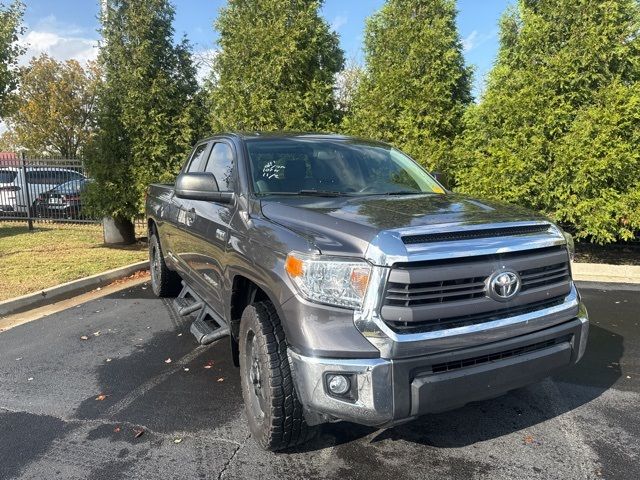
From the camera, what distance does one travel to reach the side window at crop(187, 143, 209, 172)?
5.02m

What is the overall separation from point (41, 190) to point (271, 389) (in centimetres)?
1305

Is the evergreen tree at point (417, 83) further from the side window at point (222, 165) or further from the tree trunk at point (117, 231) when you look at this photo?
the tree trunk at point (117, 231)

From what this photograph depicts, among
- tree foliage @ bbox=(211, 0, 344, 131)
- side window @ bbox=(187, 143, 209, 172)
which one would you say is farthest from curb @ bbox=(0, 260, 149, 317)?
tree foliage @ bbox=(211, 0, 344, 131)

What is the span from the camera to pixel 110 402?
3715 millimetres

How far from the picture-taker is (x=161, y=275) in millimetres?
6348

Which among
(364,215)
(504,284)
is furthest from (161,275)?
(504,284)

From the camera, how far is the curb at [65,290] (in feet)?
20.2

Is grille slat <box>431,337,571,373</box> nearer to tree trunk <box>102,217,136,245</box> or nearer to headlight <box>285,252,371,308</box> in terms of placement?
headlight <box>285,252,371,308</box>

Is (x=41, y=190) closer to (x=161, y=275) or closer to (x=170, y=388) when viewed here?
(x=161, y=275)

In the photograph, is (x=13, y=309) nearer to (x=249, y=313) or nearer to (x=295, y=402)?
(x=249, y=313)

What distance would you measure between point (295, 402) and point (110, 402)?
68.9 inches

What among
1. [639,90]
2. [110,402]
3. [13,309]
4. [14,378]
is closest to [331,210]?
[110,402]

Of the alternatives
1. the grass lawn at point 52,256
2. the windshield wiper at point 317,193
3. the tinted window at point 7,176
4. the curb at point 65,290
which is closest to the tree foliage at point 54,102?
the tinted window at point 7,176

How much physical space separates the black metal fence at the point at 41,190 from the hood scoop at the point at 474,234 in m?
12.2
